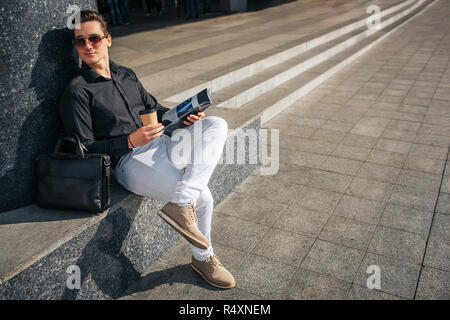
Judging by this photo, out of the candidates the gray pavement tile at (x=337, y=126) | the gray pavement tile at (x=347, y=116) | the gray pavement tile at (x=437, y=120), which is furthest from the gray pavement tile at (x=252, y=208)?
the gray pavement tile at (x=437, y=120)

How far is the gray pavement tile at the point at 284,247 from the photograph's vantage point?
123 inches

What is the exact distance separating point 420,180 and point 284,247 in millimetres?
1974

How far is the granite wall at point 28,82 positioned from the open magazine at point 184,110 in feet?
2.53

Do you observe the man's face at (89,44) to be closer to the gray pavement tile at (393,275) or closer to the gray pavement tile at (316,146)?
the gray pavement tile at (393,275)

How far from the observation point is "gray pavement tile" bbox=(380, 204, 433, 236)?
3.42 meters

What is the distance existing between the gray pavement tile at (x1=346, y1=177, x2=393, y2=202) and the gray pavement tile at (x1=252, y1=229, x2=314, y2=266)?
100 cm

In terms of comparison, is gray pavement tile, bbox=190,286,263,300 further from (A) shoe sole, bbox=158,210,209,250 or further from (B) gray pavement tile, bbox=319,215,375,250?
(B) gray pavement tile, bbox=319,215,375,250

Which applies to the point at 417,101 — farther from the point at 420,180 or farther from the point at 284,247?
the point at 284,247

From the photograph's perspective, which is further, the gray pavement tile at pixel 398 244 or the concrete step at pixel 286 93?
the concrete step at pixel 286 93

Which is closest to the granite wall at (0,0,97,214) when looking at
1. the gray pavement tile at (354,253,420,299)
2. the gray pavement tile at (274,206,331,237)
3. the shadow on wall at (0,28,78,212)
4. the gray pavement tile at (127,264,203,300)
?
the shadow on wall at (0,28,78,212)

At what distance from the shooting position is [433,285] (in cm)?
276

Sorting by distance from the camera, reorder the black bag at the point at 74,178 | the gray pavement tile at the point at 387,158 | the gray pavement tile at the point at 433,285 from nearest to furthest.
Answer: the black bag at the point at 74,178
the gray pavement tile at the point at 433,285
the gray pavement tile at the point at 387,158
